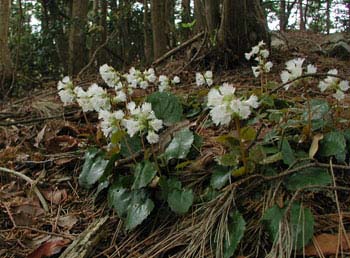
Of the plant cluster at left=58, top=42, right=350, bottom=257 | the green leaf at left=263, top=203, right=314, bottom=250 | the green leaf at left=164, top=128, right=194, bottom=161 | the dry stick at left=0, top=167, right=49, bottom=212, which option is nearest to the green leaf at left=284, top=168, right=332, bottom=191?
the plant cluster at left=58, top=42, right=350, bottom=257

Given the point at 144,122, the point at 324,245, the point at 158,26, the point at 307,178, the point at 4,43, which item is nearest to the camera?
the point at 324,245

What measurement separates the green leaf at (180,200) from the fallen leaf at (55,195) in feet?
2.13

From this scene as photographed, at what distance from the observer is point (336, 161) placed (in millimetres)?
1842

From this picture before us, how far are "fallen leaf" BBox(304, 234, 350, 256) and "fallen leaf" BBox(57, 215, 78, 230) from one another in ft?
3.28

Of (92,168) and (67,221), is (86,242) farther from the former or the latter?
(92,168)

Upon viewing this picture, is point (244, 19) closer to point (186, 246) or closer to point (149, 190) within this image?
point (149, 190)

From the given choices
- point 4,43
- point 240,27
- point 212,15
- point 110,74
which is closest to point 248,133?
point 110,74

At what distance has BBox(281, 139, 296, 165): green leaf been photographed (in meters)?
1.75

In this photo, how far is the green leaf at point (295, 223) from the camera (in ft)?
4.90

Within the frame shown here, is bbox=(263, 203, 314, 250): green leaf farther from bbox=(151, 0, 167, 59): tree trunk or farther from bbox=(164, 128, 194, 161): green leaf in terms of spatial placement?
bbox=(151, 0, 167, 59): tree trunk

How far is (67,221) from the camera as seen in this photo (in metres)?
2.04

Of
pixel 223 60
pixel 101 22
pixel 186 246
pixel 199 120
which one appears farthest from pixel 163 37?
pixel 186 246

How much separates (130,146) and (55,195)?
45 centimetres

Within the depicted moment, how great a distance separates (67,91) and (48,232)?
0.68 m
